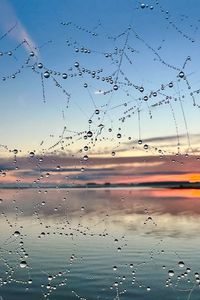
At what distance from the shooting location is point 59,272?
1578 cm

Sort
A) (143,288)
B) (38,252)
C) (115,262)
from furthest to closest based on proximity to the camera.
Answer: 1. (38,252)
2. (115,262)
3. (143,288)

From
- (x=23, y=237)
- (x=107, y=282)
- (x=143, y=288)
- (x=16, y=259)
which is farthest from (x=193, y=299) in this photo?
(x=23, y=237)

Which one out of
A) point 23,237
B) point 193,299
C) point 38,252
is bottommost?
point 193,299

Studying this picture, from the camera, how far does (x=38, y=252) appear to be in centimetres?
1866

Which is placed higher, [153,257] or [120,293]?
[153,257]

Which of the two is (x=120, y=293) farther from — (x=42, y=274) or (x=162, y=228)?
(x=162, y=228)

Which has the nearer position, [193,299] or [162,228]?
[193,299]

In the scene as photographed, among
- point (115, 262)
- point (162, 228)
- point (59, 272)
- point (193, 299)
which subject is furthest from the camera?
point (162, 228)

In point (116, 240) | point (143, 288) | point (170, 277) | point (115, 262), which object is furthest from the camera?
point (116, 240)

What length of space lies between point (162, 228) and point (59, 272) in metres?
12.4

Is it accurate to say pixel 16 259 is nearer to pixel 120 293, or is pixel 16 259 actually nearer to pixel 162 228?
pixel 120 293

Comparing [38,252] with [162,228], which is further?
[162,228]

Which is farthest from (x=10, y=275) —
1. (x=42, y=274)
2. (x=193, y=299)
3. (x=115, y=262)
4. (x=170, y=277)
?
(x=193, y=299)

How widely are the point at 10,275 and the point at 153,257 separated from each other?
4.86 m
